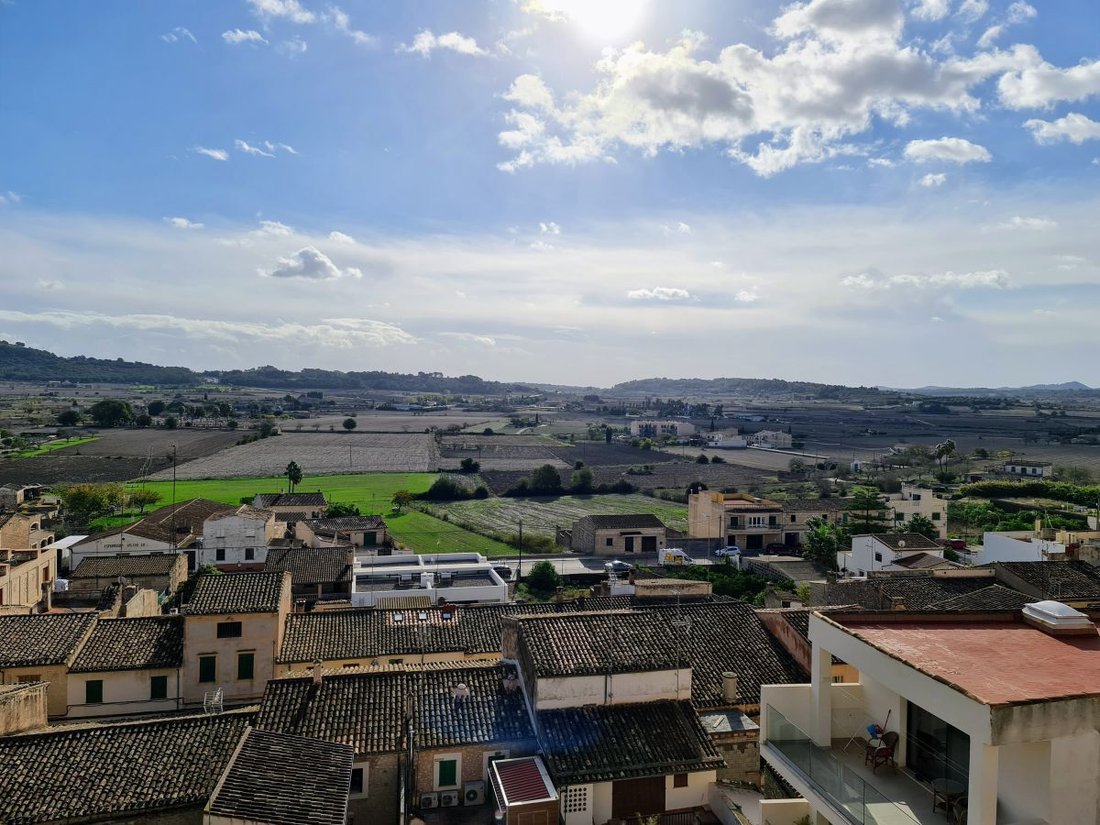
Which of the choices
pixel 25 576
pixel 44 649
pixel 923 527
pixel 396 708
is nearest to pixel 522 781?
pixel 396 708

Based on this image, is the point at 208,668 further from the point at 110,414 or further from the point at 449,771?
the point at 110,414

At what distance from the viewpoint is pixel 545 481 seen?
243ft

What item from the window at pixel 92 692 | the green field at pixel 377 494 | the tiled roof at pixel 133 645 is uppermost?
the tiled roof at pixel 133 645

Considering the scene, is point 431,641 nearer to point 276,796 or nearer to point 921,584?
point 276,796

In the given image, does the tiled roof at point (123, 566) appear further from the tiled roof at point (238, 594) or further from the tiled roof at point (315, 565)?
the tiled roof at point (238, 594)

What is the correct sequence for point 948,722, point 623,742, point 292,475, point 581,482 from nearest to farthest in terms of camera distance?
point 948,722 → point 623,742 → point 292,475 → point 581,482

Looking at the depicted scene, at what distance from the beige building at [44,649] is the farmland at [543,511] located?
3309 cm

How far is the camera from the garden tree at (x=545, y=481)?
73656 millimetres

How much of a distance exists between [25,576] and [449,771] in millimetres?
23115

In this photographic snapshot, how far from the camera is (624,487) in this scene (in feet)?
249

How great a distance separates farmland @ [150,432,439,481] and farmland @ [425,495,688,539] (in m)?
20.9

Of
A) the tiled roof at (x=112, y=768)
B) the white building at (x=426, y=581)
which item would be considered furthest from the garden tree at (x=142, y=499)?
the tiled roof at (x=112, y=768)

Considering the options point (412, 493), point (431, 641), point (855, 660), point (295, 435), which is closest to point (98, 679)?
point (431, 641)

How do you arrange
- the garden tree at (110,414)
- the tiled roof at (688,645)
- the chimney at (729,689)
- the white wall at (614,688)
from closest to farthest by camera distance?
the white wall at (614,688)
the tiled roof at (688,645)
the chimney at (729,689)
the garden tree at (110,414)
